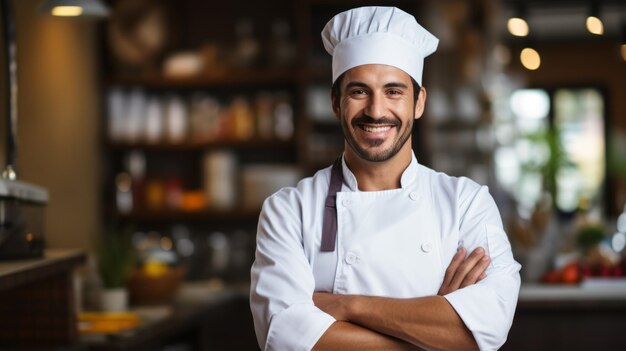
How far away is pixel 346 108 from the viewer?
2107 mm

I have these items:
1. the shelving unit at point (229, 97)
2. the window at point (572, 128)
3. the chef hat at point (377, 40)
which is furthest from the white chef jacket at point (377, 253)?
the window at point (572, 128)

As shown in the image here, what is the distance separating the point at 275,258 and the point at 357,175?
0.27 meters

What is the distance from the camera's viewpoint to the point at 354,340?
6.78ft

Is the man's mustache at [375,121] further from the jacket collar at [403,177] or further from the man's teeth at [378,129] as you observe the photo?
the jacket collar at [403,177]

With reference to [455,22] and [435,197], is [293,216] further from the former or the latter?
[455,22]

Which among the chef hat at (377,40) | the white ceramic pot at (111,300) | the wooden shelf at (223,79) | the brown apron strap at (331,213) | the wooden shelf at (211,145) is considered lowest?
the white ceramic pot at (111,300)

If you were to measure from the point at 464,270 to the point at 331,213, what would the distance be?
12.0 inches

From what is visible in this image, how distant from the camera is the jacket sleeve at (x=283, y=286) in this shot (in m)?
2.03

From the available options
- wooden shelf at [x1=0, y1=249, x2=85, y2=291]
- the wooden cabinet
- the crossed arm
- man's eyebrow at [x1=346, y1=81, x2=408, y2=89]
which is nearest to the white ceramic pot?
wooden shelf at [x1=0, y1=249, x2=85, y2=291]

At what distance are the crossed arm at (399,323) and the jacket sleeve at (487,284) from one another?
2 cm

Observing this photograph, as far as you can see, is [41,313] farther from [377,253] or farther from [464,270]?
[464,270]

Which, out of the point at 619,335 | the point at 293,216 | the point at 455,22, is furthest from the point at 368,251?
the point at 455,22

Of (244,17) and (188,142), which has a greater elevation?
(244,17)

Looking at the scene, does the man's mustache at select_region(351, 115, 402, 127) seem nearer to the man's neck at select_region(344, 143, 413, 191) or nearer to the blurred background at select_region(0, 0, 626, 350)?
the man's neck at select_region(344, 143, 413, 191)
